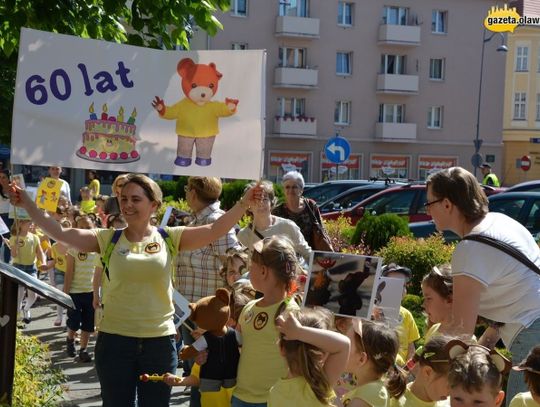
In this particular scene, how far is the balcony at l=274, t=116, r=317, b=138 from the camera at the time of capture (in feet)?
158

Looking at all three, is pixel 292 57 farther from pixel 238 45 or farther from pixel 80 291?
pixel 80 291

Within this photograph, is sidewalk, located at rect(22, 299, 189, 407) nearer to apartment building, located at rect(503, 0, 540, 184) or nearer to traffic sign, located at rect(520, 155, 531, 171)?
traffic sign, located at rect(520, 155, 531, 171)

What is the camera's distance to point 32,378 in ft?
20.5

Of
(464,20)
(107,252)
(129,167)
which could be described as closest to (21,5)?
(129,167)

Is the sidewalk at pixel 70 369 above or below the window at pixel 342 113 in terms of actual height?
below

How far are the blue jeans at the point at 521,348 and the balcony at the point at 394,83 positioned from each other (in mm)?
46143

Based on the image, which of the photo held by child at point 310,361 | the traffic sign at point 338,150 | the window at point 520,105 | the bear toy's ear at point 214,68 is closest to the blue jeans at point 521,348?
the photo held by child at point 310,361

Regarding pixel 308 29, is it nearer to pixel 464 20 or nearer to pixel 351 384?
pixel 464 20

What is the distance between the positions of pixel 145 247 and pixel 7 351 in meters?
0.92

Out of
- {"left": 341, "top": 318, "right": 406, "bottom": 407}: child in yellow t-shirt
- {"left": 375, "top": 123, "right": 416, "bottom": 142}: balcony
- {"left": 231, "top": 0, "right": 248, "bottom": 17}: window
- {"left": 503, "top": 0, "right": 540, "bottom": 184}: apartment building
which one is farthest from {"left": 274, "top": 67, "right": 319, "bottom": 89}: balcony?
{"left": 341, "top": 318, "right": 406, "bottom": 407}: child in yellow t-shirt

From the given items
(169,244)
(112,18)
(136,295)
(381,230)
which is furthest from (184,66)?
(381,230)

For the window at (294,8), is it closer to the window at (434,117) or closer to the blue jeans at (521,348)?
the window at (434,117)

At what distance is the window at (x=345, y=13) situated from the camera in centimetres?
4972

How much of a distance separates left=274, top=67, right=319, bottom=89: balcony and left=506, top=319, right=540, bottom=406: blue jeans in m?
43.8
